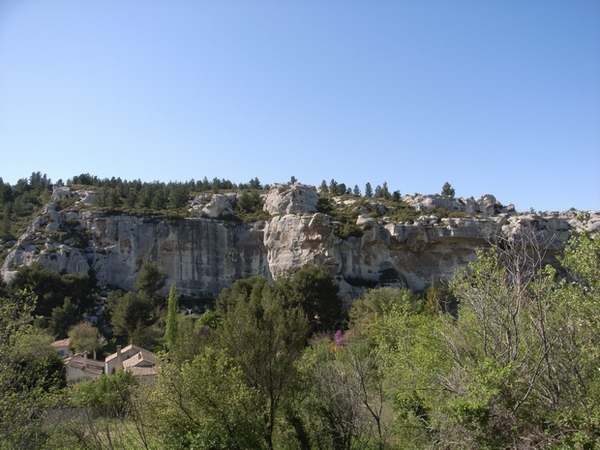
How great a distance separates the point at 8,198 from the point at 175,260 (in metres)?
30.3

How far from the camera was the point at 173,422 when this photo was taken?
35.8 feet

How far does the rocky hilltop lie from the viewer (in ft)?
151

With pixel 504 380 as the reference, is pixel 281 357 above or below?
below

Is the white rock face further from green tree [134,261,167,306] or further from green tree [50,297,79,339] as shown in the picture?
green tree [50,297,79,339]

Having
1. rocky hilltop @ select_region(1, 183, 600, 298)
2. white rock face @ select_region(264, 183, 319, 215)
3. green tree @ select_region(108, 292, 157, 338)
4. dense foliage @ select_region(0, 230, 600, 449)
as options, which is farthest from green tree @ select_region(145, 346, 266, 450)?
white rock face @ select_region(264, 183, 319, 215)

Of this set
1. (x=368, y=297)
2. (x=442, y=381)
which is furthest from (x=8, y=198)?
(x=442, y=381)

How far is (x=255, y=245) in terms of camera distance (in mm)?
50000

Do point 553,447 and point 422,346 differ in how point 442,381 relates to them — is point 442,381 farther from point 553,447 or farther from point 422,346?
point 422,346

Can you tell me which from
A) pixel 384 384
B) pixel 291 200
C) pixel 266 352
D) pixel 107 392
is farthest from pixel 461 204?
pixel 266 352

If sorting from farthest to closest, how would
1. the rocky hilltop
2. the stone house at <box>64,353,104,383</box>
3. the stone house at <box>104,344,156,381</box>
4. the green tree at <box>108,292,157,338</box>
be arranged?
the rocky hilltop < the green tree at <box>108,292,157,338</box> < the stone house at <box>64,353,104,383</box> < the stone house at <box>104,344,156,381</box>

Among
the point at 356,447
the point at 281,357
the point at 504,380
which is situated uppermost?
the point at 504,380

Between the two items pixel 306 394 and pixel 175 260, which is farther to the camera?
pixel 175 260

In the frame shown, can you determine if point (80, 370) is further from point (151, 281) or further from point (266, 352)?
point (266, 352)

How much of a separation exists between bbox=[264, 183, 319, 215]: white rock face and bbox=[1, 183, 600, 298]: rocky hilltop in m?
0.16
